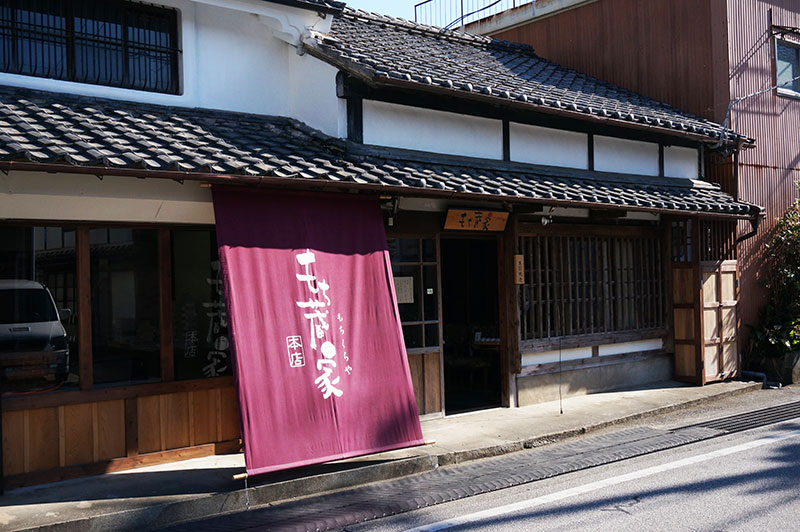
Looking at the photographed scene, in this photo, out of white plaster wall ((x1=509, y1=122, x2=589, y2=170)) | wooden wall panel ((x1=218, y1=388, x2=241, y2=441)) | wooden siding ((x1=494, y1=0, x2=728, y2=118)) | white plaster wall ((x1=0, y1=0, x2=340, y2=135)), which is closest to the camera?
wooden wall panel ((x1=218, y1=388, x2=241, y2=441))

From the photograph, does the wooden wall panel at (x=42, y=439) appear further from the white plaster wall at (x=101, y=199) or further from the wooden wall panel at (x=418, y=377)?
the wooden wall panel at (x=418, y=377)

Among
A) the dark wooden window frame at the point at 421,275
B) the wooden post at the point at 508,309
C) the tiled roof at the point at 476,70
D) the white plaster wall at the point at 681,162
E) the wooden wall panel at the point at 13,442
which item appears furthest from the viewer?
the white plaster wall at the point at 681,162

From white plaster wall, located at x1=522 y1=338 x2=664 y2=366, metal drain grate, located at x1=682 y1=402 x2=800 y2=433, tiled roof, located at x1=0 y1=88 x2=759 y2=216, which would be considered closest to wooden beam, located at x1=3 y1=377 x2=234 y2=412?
tiled roof, located at x1=0 y1=88 x2=759 y2=216

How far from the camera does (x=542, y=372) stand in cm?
1148

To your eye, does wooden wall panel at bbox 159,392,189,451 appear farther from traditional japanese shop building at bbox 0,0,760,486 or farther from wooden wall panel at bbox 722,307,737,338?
wooden wall panel at bbox 722,307,737,338

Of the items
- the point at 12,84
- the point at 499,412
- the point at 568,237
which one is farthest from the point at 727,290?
the point at 12,84

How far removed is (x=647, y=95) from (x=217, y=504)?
12693mm

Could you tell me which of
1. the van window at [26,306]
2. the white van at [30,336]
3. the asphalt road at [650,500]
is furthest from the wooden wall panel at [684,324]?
the van window at [26,306]

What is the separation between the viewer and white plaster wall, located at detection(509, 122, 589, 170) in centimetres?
1127

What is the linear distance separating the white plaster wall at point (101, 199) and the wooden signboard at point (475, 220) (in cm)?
357

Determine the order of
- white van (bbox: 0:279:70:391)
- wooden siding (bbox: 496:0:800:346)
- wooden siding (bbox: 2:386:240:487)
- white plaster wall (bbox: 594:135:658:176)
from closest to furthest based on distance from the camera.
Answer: wooden siding (bbox: 2:386:240:487) → white van (bbox: 0:279:70:391) → white plaster wall (bbox: 594:135:658:176) → wooden siding (bbox: 496:0:800:346)

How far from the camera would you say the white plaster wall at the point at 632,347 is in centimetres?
1248

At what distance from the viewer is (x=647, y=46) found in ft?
50.0

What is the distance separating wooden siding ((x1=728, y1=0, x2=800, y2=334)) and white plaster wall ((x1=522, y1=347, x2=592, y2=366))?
411 cm
